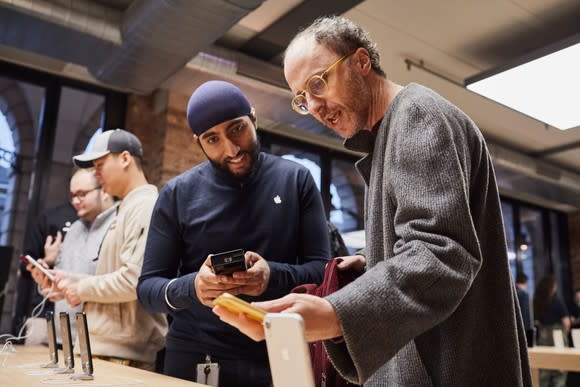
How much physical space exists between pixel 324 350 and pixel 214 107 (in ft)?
2.62

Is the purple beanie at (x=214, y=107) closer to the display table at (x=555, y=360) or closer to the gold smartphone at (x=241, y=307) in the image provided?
the gold smartphone at (x=241, y=307)

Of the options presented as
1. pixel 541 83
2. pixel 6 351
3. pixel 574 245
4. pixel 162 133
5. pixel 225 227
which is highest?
pixel 541 83

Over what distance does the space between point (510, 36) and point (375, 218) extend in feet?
12.9

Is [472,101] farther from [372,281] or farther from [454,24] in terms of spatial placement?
[372,281]

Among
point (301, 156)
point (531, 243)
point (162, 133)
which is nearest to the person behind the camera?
point (162, 133)

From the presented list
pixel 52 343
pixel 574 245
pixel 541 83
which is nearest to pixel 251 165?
pixel 52 343

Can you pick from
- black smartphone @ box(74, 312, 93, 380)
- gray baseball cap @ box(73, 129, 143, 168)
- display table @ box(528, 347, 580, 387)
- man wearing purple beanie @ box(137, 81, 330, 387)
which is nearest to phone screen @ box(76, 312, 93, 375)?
black smartphone @ box(74, 312, 93, 380)

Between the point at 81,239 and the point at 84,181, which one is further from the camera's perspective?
the point at 84,181

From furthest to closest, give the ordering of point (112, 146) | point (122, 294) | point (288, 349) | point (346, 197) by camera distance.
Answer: point (346, 197) < point (112, 146) < point (122, 294) < point (288, 349)

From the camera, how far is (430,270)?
28.0 inches

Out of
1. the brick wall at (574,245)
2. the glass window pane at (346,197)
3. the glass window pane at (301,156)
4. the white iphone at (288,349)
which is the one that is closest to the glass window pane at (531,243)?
the brick wall at (574,245)

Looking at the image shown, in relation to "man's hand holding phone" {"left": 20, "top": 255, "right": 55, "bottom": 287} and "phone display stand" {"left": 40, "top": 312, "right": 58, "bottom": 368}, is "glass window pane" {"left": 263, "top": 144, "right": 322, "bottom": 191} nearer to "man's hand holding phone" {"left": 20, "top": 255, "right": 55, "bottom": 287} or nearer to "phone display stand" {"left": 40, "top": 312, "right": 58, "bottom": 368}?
"man's hand holding phone" {"left": 20, "top": 255, "right": 55, "bottom": 287}

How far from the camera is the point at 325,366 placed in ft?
3.71

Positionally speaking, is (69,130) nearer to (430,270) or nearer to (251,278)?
(251,278)
